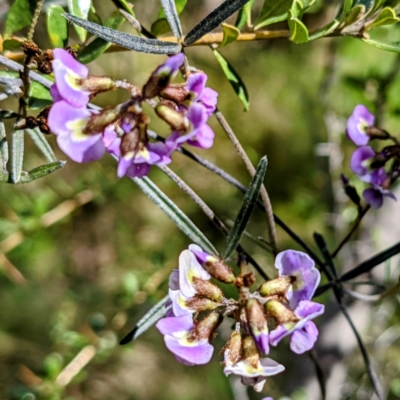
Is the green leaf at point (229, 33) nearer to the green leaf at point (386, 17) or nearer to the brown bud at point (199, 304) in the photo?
the green leaf at point (386, 17)

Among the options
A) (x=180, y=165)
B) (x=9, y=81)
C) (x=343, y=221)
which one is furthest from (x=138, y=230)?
(x=9, y=81)

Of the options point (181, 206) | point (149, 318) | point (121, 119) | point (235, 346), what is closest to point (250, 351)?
Answer: point (235, 346)

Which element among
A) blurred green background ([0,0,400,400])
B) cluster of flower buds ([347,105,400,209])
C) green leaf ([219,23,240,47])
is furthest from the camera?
blurred green background ([0,0,400,400])

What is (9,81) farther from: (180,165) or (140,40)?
(180,165)

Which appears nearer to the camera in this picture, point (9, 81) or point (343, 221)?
point (9, 81)

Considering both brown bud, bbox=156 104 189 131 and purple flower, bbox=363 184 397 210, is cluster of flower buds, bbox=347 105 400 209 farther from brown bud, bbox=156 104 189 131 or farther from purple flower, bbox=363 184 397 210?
brown bud, bbox=156 104 189 131

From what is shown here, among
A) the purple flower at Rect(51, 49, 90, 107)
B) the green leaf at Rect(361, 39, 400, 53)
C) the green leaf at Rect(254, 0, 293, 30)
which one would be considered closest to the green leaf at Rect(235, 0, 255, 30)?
the green leaf at Rect(254, 0, 293, 30)

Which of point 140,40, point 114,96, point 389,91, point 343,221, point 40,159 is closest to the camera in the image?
point 140,40
